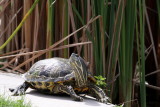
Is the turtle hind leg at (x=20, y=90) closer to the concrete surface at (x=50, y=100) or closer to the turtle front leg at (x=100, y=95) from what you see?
the concrete surface at (x=50, y=100)

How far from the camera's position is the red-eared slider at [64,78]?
10.8 feet

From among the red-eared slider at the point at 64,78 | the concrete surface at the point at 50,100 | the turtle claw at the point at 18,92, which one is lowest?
the concrete surface at the point at 50,100

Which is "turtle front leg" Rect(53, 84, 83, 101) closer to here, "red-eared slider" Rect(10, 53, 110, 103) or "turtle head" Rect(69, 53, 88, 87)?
"red-eared slider" Rect(10, 53, 110, 103)

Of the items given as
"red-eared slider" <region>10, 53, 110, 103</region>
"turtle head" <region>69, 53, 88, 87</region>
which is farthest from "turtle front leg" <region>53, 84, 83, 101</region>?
"turtle head" <region>69, 53, 88, 87</region>

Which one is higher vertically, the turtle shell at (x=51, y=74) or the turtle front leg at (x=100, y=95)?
the turtle shell at (x=51, y=74)

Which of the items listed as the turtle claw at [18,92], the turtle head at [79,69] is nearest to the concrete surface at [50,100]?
the turtle claw at [18,92]

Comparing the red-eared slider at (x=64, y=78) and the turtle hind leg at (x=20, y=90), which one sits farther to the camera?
the turtle hind leg at (x=20, y=90)

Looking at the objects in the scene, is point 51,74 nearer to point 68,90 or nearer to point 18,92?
point 68,90

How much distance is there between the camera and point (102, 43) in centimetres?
388

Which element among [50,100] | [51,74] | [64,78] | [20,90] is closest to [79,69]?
[64,78]

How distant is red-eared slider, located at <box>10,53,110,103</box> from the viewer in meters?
3.28

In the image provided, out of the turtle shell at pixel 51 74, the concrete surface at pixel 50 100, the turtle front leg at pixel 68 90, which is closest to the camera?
the concrete surface at pixel 50 100

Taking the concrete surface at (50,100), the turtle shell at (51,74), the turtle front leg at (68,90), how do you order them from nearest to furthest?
the concrete surface at (50,100), the turtle front leg at (68,90), the turtle shell at (51,74)

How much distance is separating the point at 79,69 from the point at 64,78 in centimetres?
16
